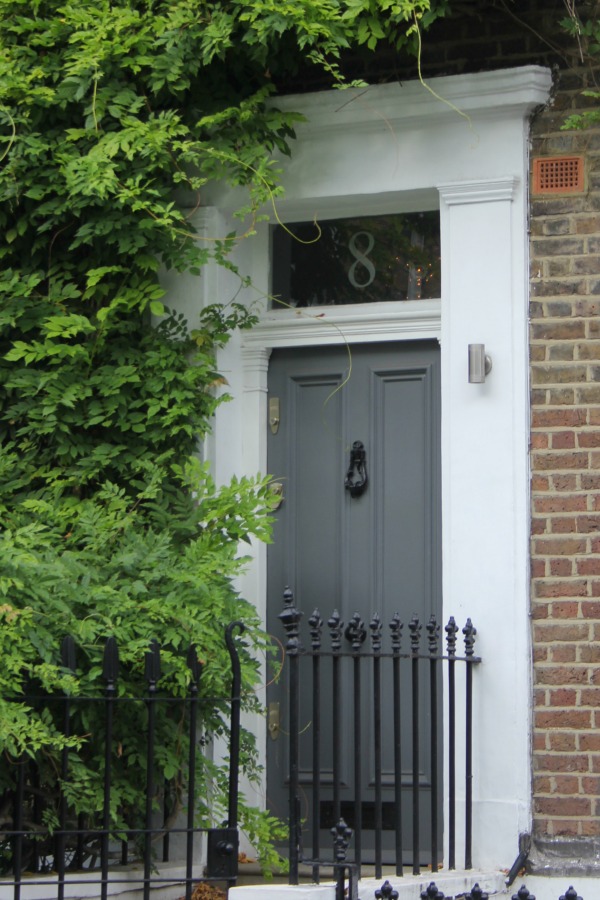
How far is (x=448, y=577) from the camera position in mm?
6250

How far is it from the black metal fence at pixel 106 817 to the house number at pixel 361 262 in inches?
80.7

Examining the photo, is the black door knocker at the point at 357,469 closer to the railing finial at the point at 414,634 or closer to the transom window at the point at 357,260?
the transom window at the point at 357,260

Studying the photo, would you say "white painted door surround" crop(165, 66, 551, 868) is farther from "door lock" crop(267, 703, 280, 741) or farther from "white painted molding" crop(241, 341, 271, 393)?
"door lock" crop(267, 703, 280, 741)

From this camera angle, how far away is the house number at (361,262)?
22.6 feet

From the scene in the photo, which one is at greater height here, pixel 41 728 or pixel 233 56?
pixel 233 56

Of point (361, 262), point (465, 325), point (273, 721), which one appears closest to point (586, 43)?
point (465, 325)

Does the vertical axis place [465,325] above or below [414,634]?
above

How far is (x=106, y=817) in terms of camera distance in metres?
5.12

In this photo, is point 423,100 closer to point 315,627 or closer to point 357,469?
point 357,469

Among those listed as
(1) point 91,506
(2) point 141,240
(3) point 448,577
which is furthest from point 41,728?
(2) point 141,240

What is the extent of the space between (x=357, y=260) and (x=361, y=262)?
25mm

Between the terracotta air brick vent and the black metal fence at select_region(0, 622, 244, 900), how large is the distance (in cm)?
245

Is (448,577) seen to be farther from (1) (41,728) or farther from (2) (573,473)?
(1) (41,728)

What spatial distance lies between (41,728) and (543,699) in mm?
2241
